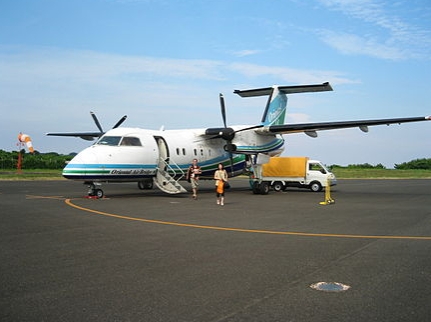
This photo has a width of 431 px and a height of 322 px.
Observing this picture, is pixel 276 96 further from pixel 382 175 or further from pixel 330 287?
pixel 382 175

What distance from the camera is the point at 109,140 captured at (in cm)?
1975

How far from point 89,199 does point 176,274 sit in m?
13.5

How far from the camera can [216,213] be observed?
47.2ft

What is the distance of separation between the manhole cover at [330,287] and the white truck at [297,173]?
2018 cm

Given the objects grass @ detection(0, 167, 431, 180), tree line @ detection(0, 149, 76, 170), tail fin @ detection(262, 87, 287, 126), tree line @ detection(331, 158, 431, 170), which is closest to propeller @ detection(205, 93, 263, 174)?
tail fin @ detection(262, 87, 287, 126)

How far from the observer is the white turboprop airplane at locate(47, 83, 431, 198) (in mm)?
18830

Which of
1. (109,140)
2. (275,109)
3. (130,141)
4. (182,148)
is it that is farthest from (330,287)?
(275,109)

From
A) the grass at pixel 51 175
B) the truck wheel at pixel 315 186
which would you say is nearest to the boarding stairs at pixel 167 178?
the truck wheel at pixel 315 186

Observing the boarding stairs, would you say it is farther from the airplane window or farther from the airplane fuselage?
the airplane window

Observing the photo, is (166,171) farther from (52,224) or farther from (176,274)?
(176,274)

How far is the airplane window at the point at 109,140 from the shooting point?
19547 millimetres

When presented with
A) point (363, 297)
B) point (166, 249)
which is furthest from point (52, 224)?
point (363, 297)

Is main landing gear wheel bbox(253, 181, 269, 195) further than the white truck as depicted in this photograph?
No

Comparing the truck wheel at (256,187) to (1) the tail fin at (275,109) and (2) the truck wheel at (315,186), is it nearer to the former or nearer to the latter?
→ (2) the truck wheel at (315,186)
